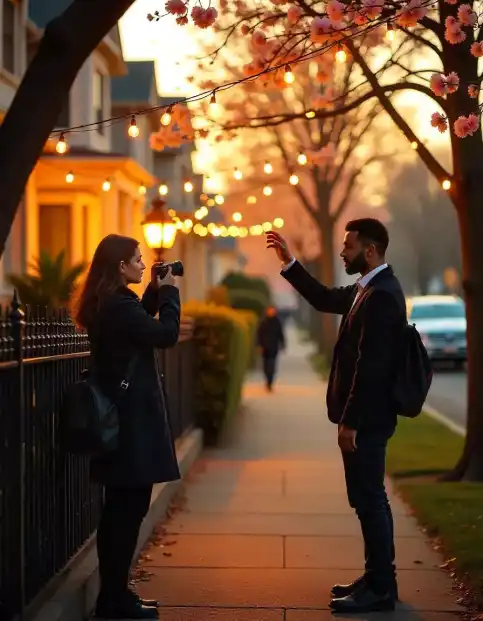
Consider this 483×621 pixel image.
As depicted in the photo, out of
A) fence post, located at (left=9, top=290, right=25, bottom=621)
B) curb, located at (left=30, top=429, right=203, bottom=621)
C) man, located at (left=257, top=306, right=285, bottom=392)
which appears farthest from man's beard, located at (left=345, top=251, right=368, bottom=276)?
man, located at (left=257, top=306, right=285, bottom=392)

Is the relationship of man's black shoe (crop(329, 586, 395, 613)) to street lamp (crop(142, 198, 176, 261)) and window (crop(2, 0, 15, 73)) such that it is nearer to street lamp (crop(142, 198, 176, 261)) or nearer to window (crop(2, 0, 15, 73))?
street lamp (crop(142, 198, 176, 261))

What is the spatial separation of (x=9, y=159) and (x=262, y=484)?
6802mm

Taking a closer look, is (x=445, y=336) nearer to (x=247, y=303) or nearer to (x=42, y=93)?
(x=247, y=303)

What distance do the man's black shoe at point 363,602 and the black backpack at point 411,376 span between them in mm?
1011

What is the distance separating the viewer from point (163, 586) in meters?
7.19

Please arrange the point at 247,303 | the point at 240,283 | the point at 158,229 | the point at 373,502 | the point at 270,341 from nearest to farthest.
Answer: the point at 373,502 → the point at 158,229 → the point at 270,341 → the point at 247,303 → the point at 240,283

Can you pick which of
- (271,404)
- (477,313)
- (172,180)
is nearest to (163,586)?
(477,313)

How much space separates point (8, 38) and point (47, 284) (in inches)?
219

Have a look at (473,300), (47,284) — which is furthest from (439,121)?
(47,284)

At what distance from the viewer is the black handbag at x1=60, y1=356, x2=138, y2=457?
217 inches

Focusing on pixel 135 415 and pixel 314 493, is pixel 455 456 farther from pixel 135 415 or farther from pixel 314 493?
pixel 135 415

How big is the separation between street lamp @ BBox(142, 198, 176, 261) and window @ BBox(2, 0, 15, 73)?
5.51 m

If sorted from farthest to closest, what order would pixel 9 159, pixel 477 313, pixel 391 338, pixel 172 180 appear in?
pixel 172 180
pixel 477 313
pixel 391 338
pixel 9 159

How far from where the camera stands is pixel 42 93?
5.59 metres
